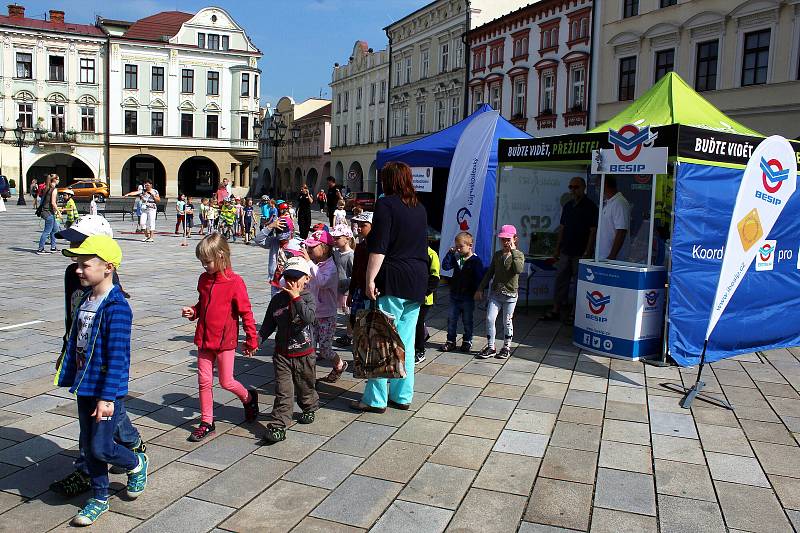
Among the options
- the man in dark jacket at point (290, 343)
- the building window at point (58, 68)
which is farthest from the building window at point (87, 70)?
the man in dark jacket at point (290, 343)

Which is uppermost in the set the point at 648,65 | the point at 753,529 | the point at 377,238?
the point at 648,65

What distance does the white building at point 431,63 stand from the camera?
41.7 metres

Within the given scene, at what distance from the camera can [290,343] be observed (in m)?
5.21

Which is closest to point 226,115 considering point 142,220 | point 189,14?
point 189,14

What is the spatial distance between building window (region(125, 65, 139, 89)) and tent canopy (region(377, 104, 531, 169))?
4532 cm

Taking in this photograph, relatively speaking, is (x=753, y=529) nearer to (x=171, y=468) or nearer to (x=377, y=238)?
(x=377, y=238)

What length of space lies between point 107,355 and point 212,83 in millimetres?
53612

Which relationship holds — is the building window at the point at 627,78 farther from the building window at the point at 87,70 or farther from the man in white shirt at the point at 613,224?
the building window at the point at 87,70

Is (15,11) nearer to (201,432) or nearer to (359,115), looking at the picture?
(359,115)

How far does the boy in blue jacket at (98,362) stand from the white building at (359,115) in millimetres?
47377

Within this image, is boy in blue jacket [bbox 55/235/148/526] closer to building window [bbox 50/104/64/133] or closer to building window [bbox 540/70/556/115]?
building window [bbox 540/70/556/115]

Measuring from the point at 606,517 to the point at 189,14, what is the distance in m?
59.7

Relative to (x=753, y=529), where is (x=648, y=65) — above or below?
above

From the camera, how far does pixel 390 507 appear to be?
4102 mm
